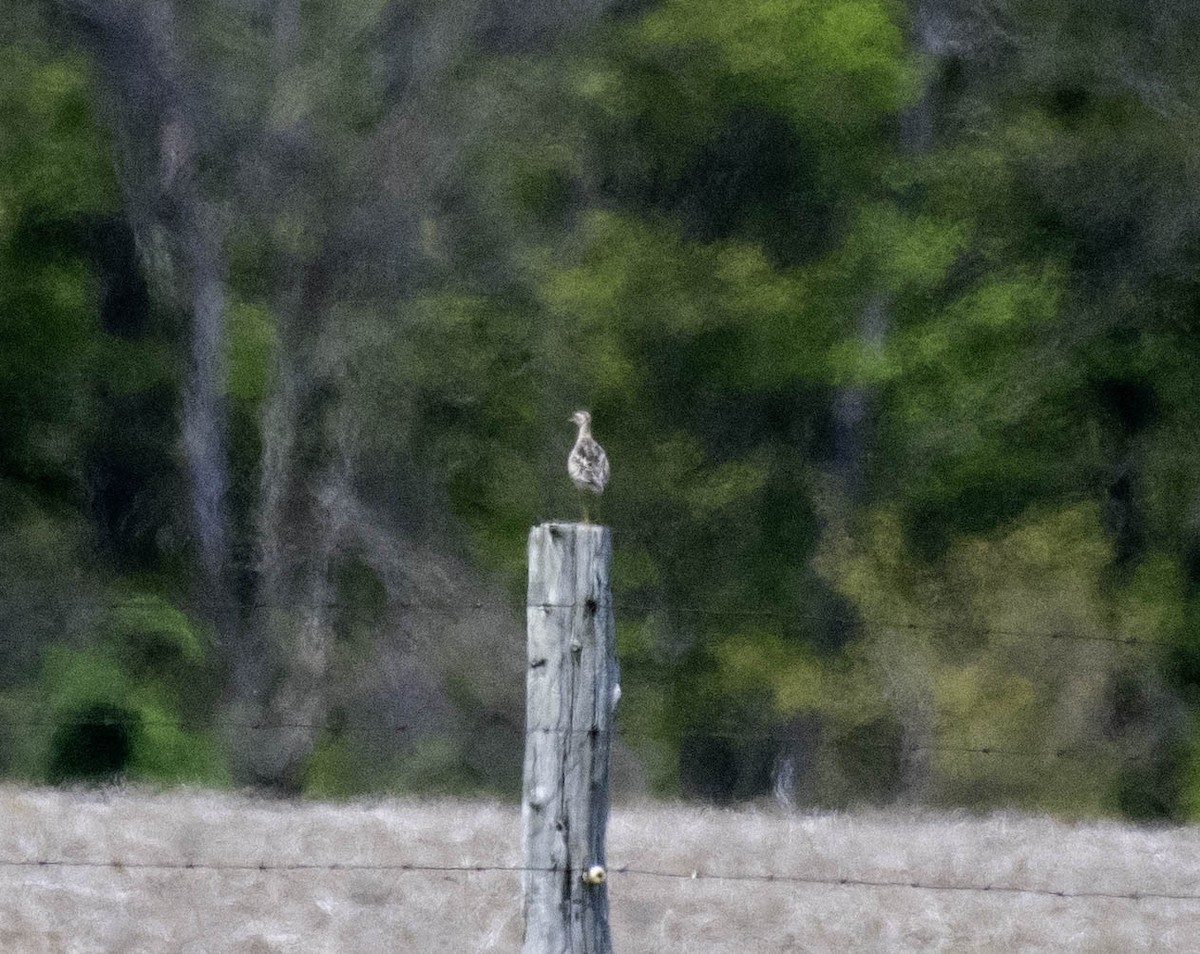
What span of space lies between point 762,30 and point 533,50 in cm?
318

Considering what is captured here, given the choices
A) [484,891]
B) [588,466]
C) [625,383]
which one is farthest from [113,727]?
[588,466]

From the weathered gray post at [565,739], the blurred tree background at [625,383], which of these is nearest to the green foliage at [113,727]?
the blurred tree background at [625,383]

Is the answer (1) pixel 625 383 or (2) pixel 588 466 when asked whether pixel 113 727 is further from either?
(2) pixel 588 466

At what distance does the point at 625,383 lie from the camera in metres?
23.9

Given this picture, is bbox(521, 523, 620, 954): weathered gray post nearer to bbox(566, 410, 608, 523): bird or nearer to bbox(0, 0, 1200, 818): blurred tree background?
bbox(566, 410, 608, 523): bird

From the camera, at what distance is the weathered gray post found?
25.3 feet

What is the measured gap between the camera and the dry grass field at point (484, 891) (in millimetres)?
10797

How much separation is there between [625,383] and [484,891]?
12.9 meters

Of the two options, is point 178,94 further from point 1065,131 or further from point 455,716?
point 1065,131

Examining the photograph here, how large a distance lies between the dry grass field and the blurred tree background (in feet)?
33.7

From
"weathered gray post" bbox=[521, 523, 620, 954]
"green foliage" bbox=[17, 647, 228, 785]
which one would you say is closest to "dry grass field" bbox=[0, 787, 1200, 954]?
"weathered gray post" bbox=[521, 523, 620, 954]

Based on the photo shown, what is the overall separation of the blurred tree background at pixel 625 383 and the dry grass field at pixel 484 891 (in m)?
10.3

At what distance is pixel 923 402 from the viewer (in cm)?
2358

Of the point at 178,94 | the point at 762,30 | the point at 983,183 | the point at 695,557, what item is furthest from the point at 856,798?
the point at 178,94
